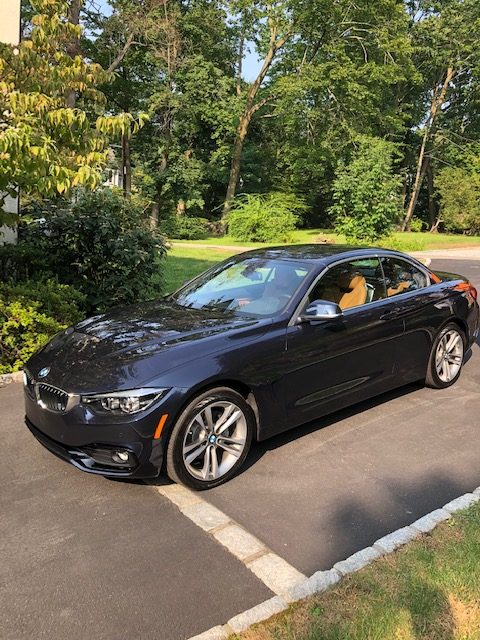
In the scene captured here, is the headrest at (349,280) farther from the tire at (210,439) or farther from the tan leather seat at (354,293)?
the tire at (210,439)

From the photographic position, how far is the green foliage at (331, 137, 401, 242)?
22250 millimetres

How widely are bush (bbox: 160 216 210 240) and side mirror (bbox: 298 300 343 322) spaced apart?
2904 cm

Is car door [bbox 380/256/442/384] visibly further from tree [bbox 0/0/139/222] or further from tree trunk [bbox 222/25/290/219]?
tree trunk [bbox 222/25/290/219]

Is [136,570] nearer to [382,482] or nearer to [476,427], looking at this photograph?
[382,482]

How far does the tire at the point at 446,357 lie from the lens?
538cm

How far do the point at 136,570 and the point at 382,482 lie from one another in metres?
1.74

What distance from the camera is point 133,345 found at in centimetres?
381

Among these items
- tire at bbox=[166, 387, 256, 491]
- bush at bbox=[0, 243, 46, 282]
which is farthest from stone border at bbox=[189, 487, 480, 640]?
bush at bbox=[0, 243, 46, 282]

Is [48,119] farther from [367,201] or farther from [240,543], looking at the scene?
[367,201]

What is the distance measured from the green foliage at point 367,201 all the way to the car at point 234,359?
1745 centimetres

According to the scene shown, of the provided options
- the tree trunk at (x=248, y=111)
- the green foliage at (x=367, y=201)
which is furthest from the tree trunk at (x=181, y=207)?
the green foliage at (x=367, y=201)

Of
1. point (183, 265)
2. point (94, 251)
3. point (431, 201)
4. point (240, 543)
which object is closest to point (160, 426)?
point (240, 543)

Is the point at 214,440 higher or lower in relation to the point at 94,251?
lower

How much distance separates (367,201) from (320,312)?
19.4m
